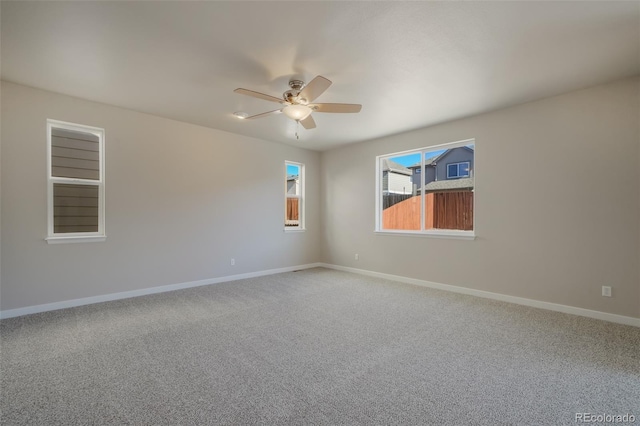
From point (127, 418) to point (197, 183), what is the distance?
3632 millimetres

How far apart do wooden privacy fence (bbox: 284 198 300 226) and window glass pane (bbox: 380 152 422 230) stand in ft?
6.21

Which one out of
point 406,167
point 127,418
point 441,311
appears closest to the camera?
point 127,418

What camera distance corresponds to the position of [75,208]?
3770 millimetres

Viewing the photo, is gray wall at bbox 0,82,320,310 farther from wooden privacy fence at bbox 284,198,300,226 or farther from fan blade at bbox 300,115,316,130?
fan blade at bbox 300,115,316,130

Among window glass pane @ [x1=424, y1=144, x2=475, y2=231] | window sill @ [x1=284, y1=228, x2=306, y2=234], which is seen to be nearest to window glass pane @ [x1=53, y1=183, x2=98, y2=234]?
window sill @ [x1=284, y1=228, x2=306, y2=234]

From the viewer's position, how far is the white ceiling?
212 cm

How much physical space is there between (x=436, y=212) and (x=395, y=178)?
1044 mm

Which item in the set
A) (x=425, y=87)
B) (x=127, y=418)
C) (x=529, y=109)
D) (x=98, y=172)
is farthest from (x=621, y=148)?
(x=98, y=172)

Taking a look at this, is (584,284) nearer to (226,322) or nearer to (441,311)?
(441,311)

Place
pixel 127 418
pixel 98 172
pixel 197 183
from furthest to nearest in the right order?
1. pixel 197 183
2. pixel 98 172
3. pixel 127 418

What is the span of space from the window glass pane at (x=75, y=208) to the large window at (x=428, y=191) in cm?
450

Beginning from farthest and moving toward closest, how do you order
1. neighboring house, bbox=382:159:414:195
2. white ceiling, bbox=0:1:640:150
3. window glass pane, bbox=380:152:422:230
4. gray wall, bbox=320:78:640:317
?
1. neighboring house, bbox=382:159:414:195
2. window glass pane, bbox=380:152:422:230
3. gray wall, bbox=320:78:640:317
4. white ceiling, bbox=0:1:640:150

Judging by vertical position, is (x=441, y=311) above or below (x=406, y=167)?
below

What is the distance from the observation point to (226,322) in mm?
3172
